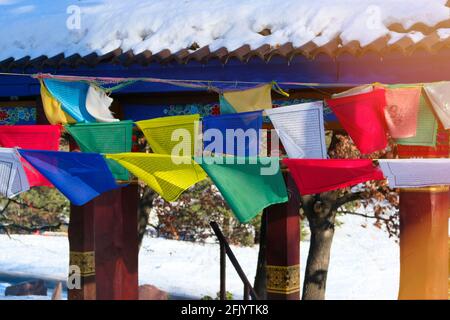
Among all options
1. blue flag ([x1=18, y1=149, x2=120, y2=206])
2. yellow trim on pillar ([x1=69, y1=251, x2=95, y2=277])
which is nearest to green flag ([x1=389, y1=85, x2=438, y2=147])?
blue flag ([x1=18, y1=149, x2=120, y2=206])

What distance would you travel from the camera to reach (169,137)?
7.99m

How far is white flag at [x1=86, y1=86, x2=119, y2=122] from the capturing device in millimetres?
8703

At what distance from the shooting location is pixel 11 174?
7922 millimetres

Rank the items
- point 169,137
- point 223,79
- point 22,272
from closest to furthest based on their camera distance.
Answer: point 169,137
point 223,79
point 22,272

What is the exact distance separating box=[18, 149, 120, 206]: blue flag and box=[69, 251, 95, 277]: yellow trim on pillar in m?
2.53

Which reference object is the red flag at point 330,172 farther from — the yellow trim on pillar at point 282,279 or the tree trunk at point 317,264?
the tree trunk at point 317,264

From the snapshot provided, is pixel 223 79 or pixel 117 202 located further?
pixel 117 202

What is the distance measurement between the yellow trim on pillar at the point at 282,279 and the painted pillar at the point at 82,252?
92.4 inches

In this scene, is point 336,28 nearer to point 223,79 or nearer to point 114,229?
point 223,79

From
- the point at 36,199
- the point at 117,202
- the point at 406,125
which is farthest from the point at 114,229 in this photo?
the point at 36,199

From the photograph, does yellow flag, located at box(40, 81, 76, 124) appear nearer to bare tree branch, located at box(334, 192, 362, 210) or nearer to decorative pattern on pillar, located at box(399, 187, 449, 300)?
decorative pattern on pillar, located at box(399, 187, 449, 300)

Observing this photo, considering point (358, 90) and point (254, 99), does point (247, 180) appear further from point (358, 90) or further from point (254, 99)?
point (358, 90)

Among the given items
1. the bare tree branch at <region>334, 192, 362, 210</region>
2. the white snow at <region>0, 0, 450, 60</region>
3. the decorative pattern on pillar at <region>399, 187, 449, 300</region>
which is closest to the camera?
the white snow at <region>0, 0, 450, 60</region>

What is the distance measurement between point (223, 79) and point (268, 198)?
6.60 feet
